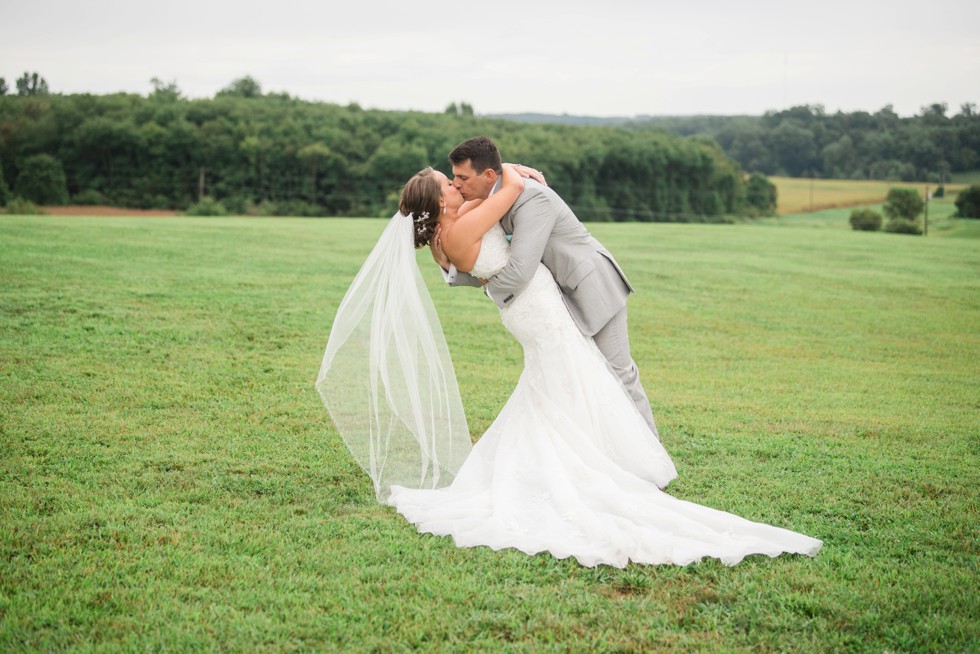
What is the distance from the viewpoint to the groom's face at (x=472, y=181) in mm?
5977

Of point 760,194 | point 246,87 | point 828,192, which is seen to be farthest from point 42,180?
point 828,192

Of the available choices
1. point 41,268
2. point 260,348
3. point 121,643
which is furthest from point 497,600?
point 41,268

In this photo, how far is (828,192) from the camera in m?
73.8

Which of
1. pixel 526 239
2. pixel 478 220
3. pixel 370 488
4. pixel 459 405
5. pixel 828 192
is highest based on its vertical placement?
pixel 828 192

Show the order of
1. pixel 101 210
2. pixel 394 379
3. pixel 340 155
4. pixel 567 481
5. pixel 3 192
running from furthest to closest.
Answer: pixel 340 155, pixel 101 210, pixel 3 192, pixel 394 379, pixel 567 481

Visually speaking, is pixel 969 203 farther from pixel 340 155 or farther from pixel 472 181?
pixel 472 181

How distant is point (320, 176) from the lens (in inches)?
2803

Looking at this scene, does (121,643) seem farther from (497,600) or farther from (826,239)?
(826,239)

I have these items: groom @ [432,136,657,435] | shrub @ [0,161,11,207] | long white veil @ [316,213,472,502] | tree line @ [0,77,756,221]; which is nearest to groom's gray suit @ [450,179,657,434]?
groom @ [432,136,657,435]

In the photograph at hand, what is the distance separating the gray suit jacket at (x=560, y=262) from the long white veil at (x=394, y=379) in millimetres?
498

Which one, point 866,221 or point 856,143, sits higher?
point 856,143

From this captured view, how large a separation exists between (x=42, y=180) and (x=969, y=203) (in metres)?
63.8

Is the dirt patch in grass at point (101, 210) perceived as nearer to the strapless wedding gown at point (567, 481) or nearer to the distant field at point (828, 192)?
the distant field at point (828, 192)

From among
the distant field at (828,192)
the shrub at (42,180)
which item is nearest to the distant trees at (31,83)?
the shrub at (42,180)
